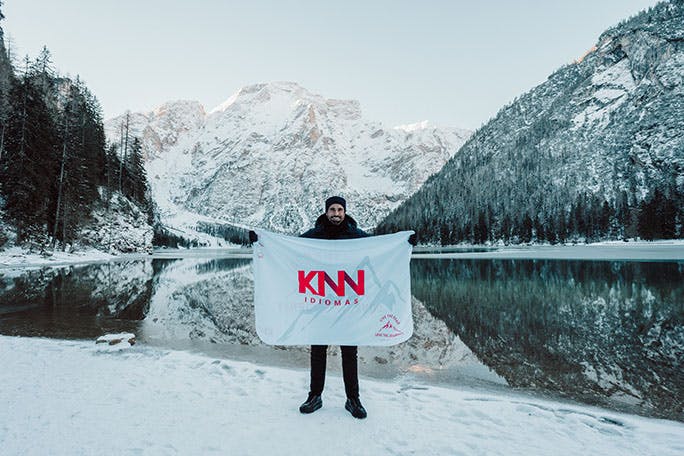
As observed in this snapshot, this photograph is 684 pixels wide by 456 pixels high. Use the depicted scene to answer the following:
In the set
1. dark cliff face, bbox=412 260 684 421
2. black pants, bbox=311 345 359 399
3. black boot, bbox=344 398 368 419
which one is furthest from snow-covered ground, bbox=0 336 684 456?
dark cliff face, bbox=412 260 684 421

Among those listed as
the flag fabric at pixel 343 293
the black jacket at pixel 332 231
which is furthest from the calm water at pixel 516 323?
the black jacket at pixel 332 231

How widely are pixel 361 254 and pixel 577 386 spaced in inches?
207

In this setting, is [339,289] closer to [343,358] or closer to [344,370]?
[343,358]

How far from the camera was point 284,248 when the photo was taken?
539 centimetres

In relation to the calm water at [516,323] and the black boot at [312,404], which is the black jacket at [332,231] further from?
the calm water at [516,323]

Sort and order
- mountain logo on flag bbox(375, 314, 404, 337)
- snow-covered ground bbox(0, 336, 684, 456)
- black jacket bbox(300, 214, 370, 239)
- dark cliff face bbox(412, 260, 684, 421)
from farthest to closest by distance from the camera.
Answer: dark cliff face bbox(412, 260, 684, 421) < black jacket bbox(300, 214, 370, 239) < mountain logo on flag bbox(375, 314, 404, 337) < snow-covered ground bbox(0, 336, 684, 456)

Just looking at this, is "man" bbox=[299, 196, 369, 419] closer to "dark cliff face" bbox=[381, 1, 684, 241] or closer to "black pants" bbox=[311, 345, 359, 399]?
"black pants" bbox=[311, 345, 359, 399]

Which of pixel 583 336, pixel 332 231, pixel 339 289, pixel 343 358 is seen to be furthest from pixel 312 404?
pixel 583 336

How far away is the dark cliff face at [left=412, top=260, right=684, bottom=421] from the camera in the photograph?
6801 millimetres

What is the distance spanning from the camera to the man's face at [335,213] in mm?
5148

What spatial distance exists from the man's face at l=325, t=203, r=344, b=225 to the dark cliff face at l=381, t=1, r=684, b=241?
99048mm

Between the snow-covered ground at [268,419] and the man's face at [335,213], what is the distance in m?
2.60

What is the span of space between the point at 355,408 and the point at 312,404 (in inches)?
22.9

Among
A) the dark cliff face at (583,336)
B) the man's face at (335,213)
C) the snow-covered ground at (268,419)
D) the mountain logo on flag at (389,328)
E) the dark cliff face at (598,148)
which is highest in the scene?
the dark cliff face at (598,148)
